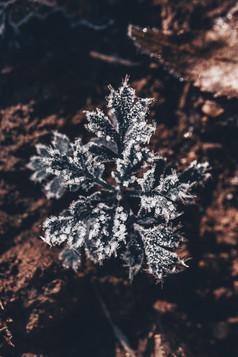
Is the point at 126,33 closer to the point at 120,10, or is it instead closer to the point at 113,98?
the point at 120,10

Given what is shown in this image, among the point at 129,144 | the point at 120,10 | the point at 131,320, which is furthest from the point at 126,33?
the point at 131,320

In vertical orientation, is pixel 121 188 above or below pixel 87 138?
below

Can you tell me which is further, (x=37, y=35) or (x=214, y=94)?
(x=37, y=35)

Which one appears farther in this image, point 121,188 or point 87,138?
point 87,138

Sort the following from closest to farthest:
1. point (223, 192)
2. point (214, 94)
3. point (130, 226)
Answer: point (130, 226)
point (214, 94)
point (223, 192)

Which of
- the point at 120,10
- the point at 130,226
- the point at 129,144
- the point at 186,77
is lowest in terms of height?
the point at 130,226

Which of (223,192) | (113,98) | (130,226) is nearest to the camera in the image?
(113,98)

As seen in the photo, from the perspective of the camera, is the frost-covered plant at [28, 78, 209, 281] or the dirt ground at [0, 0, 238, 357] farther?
the dirt ground at [0, 0, 238, 357]

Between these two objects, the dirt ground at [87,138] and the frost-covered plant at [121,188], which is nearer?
the frost-covered plant at [121,188]
